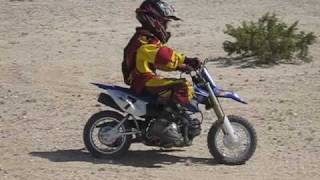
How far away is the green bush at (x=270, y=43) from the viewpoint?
569 inches

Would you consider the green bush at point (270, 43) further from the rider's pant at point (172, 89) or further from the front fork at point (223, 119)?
the rider's pant at point (172, 89)

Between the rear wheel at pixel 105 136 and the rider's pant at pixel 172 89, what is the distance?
0.48 metres

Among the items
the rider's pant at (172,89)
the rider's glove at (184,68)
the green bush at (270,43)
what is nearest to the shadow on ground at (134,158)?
the rider's pant at (172,89)

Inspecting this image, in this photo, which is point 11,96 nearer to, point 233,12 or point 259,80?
point 259,80

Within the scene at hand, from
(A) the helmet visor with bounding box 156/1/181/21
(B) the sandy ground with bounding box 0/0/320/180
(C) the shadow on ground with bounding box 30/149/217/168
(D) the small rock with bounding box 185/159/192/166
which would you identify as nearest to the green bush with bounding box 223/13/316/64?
(B) the sandy ground with bounding box 0/0/320/180

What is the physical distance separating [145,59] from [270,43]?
25.5 ft

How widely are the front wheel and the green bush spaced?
676cm

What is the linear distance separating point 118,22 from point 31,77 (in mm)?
8021

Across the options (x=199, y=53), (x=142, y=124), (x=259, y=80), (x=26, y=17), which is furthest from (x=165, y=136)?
(x=26, y=17)

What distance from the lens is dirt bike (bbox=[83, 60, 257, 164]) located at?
24.5 ft

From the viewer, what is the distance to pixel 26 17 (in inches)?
848

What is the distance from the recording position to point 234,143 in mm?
7480

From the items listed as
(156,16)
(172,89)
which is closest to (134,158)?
(172,89)

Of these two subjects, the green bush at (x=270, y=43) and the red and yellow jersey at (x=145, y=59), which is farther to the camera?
the green bush at (x=270, y=43)
